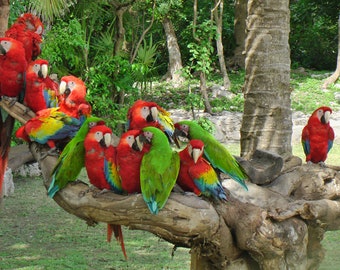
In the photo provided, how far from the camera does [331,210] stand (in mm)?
2723

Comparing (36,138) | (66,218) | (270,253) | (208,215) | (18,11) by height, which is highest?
(18,11)

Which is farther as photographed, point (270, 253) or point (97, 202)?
point (270, 253)

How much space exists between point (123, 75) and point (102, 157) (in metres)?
5.95

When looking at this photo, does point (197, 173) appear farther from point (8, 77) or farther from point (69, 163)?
point (8, 77)

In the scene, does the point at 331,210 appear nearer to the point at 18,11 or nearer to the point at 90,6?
the point at 18,11

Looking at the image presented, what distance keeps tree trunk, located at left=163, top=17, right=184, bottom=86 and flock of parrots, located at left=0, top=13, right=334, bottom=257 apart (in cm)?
914

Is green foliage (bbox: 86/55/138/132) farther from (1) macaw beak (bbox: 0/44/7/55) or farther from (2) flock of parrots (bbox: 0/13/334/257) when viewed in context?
(1) macaw beak (bbox: 0/44/7/55)

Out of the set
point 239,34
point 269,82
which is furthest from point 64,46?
point 239,34

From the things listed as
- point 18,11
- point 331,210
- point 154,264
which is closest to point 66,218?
point 154,264

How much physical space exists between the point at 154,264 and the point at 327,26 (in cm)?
1135

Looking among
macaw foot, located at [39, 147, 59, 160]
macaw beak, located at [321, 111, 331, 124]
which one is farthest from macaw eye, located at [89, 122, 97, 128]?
macaw beak, located at [321, 111, 331, 124]

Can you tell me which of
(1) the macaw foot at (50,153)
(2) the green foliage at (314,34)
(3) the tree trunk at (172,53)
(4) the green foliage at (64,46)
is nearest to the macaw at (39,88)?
(1) the macaw foot at (50,153)

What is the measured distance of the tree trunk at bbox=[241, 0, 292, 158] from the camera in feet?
12.1

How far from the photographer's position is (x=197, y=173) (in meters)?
2.34
